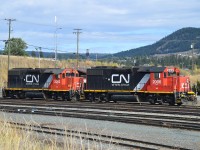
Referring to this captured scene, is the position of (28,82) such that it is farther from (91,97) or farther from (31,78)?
(91,97)

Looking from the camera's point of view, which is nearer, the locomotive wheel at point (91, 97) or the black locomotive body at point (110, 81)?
the black locomotive body at point (110, 81)

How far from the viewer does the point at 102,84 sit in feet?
114

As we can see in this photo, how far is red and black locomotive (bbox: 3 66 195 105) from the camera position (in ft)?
102

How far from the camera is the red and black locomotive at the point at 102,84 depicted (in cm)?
3119

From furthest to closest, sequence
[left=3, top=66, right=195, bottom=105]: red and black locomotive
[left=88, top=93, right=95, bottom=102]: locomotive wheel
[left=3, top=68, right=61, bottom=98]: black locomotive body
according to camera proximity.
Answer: [left=3, top=68, right=61, bottom=98]: black locomotive body → [left=88, top=93, right=95, bottom=102]: locomotive wheel → [left=3, top=66, right=195, bottom=105]: red and black locomotive

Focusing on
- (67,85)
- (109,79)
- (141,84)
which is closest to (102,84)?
(109,79)

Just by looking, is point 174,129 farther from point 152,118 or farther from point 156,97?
point 156,97

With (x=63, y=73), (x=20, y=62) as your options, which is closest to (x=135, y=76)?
(x=63, y=73)

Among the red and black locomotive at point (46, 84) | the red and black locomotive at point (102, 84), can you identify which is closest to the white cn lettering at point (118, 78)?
the red and black locomotive at point (102, 84)

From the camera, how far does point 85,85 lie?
36594 millimetres

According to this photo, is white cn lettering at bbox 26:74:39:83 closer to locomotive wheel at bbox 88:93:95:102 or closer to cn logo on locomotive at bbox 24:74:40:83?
cn logo on locomotive at bbox 24:74:40:83

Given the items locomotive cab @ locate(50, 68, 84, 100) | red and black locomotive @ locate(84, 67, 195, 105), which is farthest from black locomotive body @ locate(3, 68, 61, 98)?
red and black locomotive @ locate(84, 67, 195, 105)

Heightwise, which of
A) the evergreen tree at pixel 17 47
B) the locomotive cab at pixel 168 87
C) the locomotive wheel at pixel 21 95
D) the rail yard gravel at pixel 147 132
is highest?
the evergreen tree at pixel 17 47

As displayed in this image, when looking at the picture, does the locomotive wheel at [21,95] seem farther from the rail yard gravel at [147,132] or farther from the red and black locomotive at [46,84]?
the rail yard gravel at [147,132]
